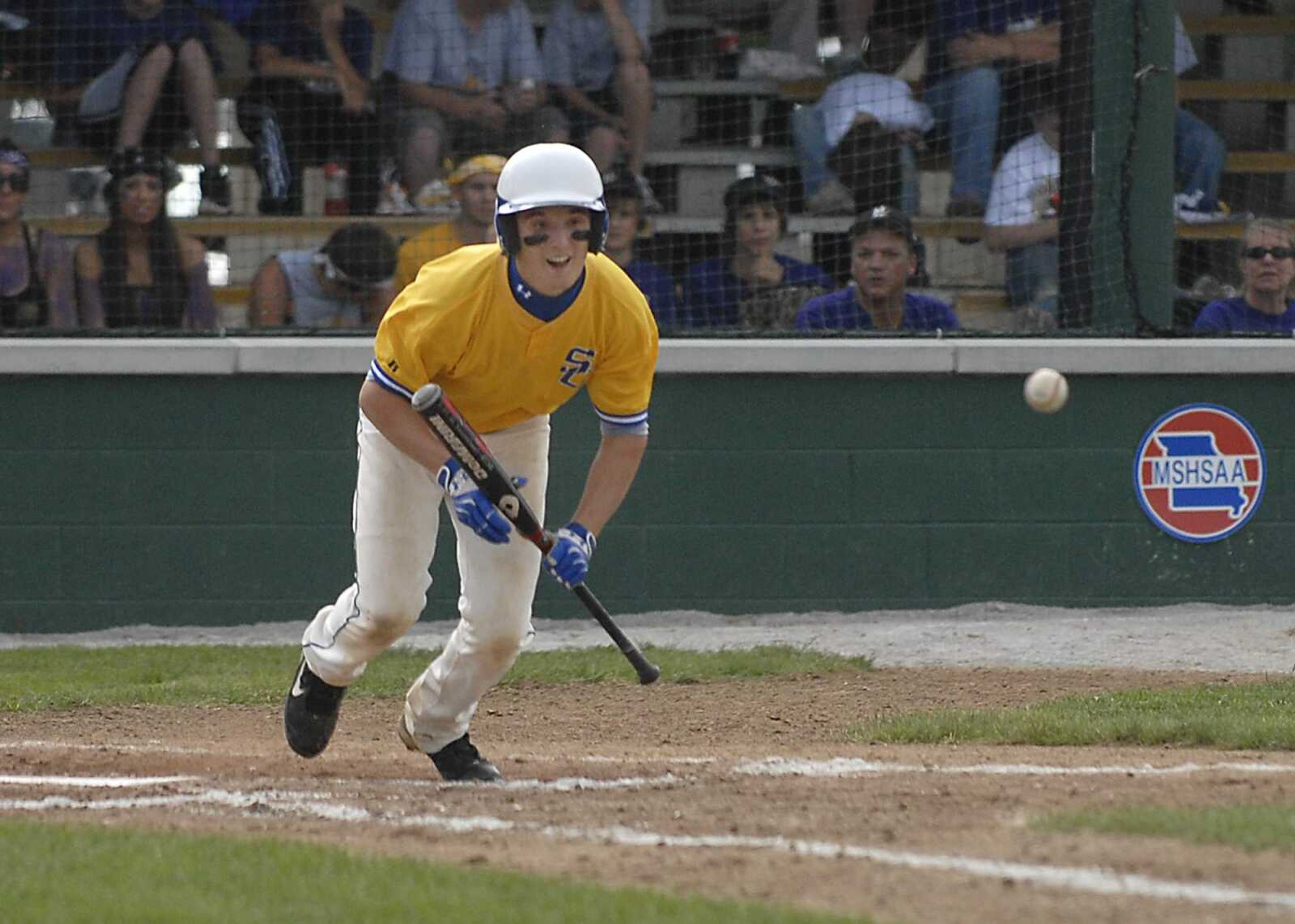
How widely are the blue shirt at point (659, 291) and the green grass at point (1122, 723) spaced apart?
4032mm

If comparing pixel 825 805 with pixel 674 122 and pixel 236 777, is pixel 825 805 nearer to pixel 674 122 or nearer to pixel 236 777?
pixel 236 777

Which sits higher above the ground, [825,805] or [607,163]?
[607,163]

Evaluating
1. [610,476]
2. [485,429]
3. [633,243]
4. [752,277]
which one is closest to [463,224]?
[633,243]

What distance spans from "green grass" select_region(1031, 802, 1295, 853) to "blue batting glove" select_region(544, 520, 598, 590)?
1.53 meters

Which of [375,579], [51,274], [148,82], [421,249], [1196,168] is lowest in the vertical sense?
[375,579]

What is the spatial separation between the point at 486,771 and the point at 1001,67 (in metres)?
6.79

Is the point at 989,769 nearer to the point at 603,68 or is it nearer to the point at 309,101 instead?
the point at 603,68

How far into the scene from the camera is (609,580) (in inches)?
404

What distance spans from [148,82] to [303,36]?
38.4 inches

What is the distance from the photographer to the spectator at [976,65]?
1105cm

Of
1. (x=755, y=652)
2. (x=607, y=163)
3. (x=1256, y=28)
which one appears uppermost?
(x=1256, y=28)

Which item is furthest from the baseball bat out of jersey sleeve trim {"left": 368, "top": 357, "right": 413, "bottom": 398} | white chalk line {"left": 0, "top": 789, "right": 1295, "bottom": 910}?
white chalk line {"left": 0, "top": 789, "right": 1295, "bottom": 910}

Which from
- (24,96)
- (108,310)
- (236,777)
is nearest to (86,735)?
(236,777)

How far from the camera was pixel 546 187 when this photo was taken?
17.3ft
